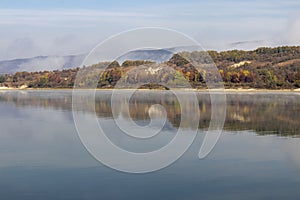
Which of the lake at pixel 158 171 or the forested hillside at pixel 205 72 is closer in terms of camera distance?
the lake at pixel 158 171

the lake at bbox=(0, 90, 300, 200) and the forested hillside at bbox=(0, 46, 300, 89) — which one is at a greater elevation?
the forested hillside at bbox=(0, 46, 300, 89)

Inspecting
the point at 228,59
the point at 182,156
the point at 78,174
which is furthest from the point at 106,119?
the point at 228,59

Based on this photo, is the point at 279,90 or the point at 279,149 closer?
the point at 279,149

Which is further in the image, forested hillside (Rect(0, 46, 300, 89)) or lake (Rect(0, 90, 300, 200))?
forested hillside (Rect(0, 46, 300, 89))

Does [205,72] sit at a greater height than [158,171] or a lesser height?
greater

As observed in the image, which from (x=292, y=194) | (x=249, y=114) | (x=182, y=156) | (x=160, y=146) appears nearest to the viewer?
(x=292, y=194)

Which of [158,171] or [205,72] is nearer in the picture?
[158,171]

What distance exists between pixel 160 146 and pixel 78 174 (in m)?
4.31

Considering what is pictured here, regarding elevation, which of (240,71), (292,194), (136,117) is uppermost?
(240,71)

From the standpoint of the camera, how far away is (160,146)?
1478cm

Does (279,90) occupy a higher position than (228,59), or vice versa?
(228,59)

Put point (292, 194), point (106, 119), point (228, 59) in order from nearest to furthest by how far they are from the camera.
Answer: point (292, 194) → point (106, 119) → point (228, 59)

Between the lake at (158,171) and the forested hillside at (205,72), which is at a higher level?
the forested hillside at (205,72)

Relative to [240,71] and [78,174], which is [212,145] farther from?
[240,71]
